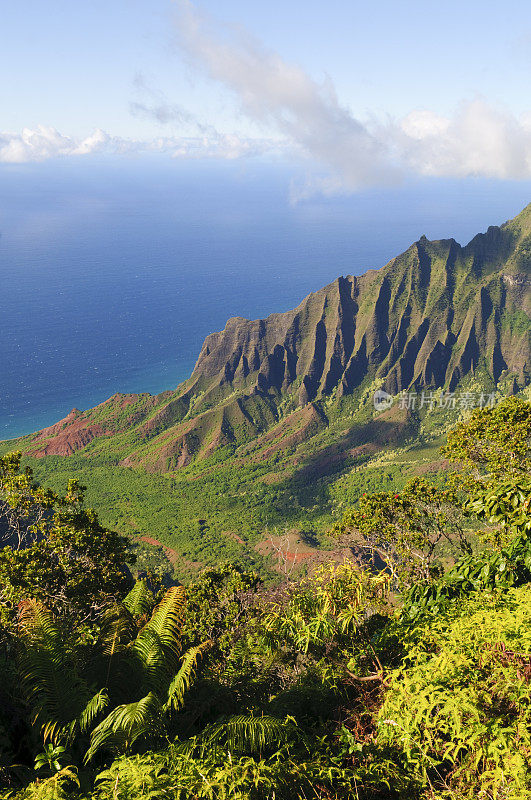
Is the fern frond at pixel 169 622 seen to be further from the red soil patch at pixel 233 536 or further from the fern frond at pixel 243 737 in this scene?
the red soil patch at pixel 233 536

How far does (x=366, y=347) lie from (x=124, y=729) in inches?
4598

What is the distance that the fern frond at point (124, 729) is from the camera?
4922mm

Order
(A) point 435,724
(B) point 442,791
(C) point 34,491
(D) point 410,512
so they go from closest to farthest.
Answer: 1. (B) point 442,791
2. (A) point 435,724
3. (C) point 34,491
4. (D) point 410,512

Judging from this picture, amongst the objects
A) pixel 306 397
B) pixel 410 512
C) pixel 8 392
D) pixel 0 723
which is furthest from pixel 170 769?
pixel 8 392

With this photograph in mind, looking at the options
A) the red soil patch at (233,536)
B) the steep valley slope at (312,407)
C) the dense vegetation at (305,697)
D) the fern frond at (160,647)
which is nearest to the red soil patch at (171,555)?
the steep valley slope at (312,407)

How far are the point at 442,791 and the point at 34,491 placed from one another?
1602 cm

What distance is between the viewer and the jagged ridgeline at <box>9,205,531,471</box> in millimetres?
107688

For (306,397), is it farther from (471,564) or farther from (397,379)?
(471,564)

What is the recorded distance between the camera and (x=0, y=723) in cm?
558

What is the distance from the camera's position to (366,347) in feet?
385

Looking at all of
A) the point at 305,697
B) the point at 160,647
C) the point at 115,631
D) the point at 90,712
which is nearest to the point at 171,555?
the point at 115,631

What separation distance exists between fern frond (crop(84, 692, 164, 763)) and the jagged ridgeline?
98156 millimetres

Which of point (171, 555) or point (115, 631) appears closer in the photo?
point (115, 631)

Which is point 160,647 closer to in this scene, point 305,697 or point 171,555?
point 305,697
